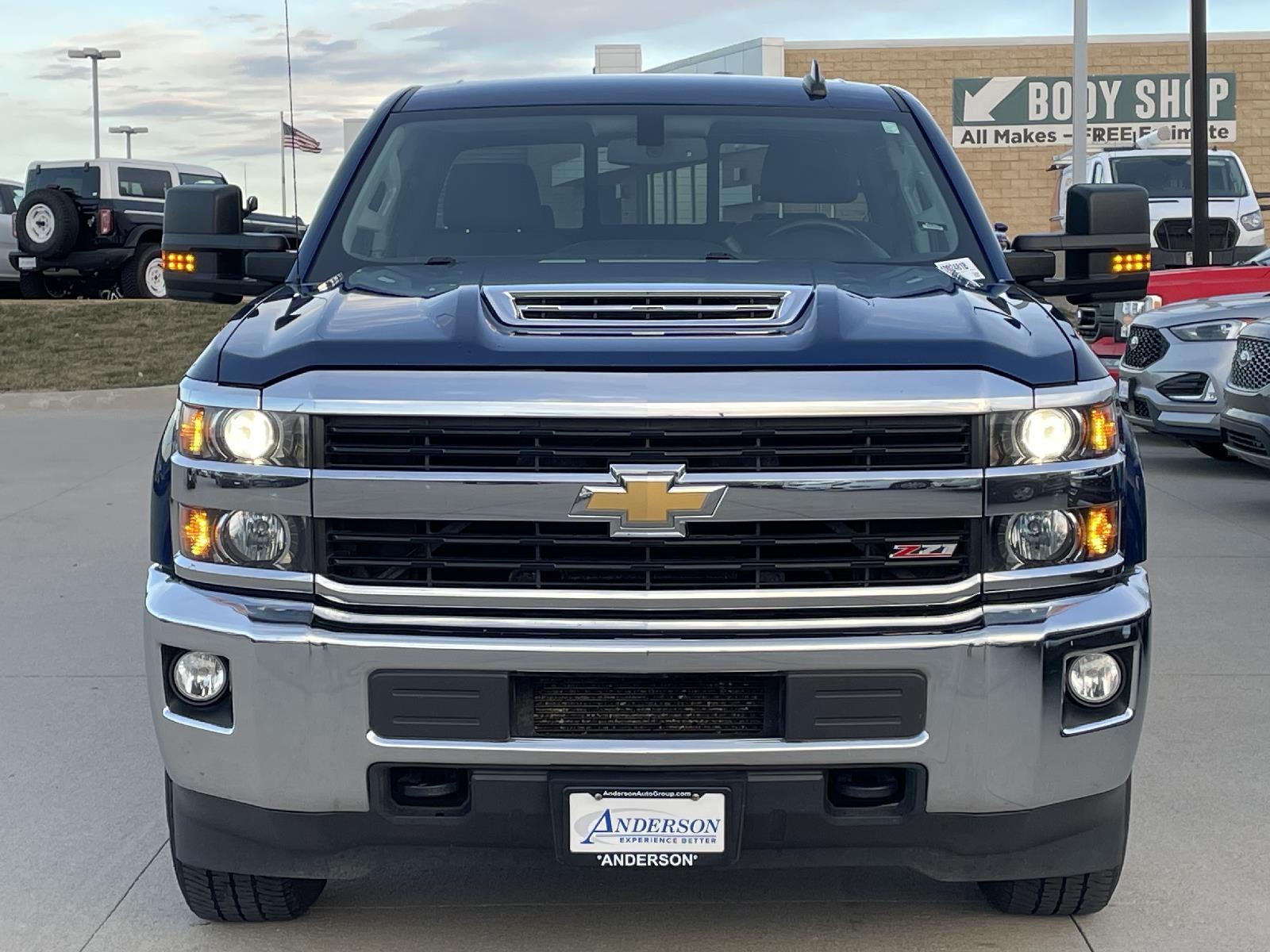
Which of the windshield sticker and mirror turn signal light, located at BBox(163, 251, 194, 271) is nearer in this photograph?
the windshield sticker

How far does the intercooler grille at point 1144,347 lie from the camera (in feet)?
39.0

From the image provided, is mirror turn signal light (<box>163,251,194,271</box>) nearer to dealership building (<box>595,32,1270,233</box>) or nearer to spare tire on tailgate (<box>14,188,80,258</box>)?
spare tire on tailgate (<box>14,188,80,258</box>)

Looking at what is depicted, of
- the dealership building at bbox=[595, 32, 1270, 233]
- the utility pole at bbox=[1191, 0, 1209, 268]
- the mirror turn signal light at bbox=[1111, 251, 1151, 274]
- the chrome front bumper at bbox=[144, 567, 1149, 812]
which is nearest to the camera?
the chrome front bumper at bbox=[144, 567, 1149, 812]

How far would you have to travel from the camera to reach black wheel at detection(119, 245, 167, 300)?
870 inches

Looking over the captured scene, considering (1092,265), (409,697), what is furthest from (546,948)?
(1092,265)

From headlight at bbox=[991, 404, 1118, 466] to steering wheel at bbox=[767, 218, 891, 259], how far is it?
133 cm

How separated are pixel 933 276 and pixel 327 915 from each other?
2045 millimetres

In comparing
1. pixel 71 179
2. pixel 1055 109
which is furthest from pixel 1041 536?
pixel 1055 109

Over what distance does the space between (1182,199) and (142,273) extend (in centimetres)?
1317

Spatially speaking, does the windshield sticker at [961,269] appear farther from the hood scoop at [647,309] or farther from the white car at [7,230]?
the white car at [7,230]

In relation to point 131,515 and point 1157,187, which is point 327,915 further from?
point 1157,187

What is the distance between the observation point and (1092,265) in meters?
4.65

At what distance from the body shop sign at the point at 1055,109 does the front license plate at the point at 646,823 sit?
3466 cm

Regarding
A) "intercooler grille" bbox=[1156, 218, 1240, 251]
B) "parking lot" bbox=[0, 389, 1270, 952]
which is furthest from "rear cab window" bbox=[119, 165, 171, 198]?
"parking lot" bbox=[0, 389, 1270, 952]
